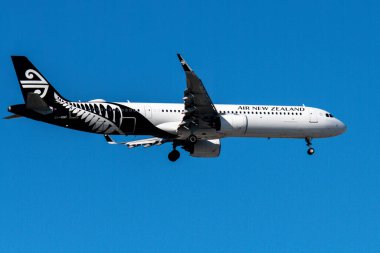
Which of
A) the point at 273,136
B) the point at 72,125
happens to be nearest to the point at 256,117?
the point at 273,136

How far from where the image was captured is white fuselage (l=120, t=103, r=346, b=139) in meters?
54.6

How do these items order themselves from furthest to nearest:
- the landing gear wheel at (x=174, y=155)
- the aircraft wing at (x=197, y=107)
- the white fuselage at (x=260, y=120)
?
1. the landing gear wheel at (x=174, y=155)
2. the white fuselage at (x=260, y=120)
3. the aircraft wing at (x=197, y=107)

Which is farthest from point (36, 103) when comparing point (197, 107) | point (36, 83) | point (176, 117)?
point (197, 107)

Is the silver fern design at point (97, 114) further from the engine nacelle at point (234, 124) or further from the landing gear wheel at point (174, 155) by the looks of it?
the engine nacelle at point (234, 124)

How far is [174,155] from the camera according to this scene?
57.4m

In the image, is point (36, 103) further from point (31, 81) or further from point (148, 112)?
point (148, 112)

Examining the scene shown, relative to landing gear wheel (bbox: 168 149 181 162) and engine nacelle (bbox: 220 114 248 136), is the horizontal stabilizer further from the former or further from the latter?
engine nacelle (bbox: 220 114 248 136)

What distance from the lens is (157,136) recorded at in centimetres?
5541

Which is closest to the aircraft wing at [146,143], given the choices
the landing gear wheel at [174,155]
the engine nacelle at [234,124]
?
the landing gear wheel at [174,155]

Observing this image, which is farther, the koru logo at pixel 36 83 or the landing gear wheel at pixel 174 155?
the landing gear wheel at pixel 174 155

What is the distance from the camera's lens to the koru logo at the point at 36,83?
52250mm

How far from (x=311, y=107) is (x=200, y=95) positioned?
12.5m

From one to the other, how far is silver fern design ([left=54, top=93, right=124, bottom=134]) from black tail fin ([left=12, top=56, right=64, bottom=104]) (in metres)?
0.58

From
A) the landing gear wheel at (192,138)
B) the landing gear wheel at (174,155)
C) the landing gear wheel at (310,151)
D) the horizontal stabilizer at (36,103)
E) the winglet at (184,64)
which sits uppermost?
the winglet at (184,64)
